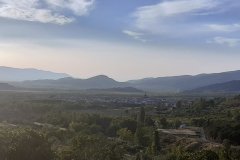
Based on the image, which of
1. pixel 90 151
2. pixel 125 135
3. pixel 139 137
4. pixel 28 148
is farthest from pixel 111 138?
pixel 28 148

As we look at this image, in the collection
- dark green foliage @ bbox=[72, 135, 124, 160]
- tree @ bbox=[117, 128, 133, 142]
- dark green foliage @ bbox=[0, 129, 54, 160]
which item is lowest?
tree @ bbox=[117, 128, 133, 142]

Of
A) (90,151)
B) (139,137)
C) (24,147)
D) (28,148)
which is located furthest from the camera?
(139,137)

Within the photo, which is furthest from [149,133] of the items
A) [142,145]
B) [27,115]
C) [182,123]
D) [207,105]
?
[207,105]

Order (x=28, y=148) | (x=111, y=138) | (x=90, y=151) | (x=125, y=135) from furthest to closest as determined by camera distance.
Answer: (x=111, y=138), (x=125, y=135), (x=90, y=151), (x=28, y=148)

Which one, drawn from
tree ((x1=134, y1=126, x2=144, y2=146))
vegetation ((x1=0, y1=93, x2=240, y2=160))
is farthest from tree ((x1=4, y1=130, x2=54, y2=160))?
tree ((x1=134, y1=126, x2=144, y2=146))

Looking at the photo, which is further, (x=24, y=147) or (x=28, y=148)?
(x=28, y=148)

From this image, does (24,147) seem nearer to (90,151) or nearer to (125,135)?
(90,151)

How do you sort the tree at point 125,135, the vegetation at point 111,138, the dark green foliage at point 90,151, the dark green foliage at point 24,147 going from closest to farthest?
1. the dark green foliage at point 24,147
2. the vegetation at point 111,138
3. the dark green foliage at point 90,151
4. the tree at point 125,135

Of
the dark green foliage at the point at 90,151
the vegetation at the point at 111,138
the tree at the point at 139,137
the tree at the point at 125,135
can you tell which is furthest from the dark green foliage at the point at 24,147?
the tree at the point at 125,135

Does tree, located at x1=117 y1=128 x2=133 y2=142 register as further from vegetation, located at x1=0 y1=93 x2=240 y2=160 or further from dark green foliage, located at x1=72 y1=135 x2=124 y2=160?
dark green foliage, located at x1=72 y1=135 x2=124 y2=160

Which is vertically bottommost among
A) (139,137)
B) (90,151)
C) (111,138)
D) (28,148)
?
(111,138)

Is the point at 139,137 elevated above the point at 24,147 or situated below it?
below

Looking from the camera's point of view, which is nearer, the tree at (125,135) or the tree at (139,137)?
the tree at (139,137)

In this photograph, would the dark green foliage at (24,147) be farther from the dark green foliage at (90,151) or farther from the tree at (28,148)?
the dark green foliage at (90,151)
